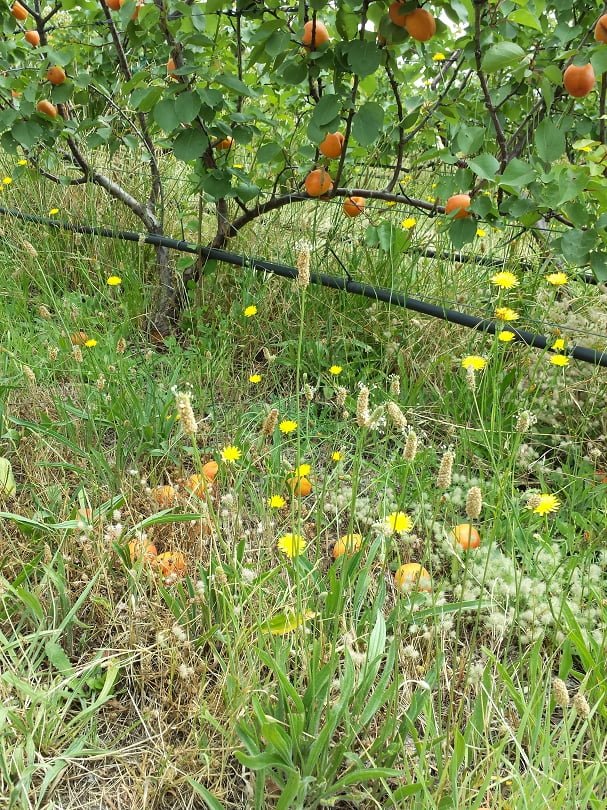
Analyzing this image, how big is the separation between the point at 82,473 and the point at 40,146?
2301 mm

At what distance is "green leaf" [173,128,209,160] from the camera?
1.97 metres

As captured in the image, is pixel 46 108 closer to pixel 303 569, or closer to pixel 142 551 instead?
pixel 142 551

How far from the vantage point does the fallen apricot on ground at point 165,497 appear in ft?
4.99

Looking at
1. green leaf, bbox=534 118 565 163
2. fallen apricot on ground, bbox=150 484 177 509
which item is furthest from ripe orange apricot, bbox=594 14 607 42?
fallen apricot on ground, bbox=150 484 177 509

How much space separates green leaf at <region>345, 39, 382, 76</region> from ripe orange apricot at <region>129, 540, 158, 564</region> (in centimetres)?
128

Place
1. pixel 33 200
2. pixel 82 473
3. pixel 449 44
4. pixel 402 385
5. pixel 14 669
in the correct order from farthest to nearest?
1. pixel 33 200
2. pixel 449 44
3. pixel 402 385
4. pixel 82 473
5. pixel 14 669

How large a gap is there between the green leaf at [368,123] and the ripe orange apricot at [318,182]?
0.23 metres

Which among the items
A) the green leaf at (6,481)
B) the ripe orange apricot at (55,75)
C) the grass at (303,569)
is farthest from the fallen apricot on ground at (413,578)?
the ripe orange apricot at (55,75)

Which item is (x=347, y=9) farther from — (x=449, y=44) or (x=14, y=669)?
(x=14, y=669)

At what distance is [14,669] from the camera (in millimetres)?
1137

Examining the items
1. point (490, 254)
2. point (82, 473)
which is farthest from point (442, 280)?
point (82, 473)

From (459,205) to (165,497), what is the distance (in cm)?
115

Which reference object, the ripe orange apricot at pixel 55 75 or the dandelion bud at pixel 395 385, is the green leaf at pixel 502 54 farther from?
the ripe orange apricot at pixel 55 75

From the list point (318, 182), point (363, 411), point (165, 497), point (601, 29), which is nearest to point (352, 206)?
point (318, 182)
